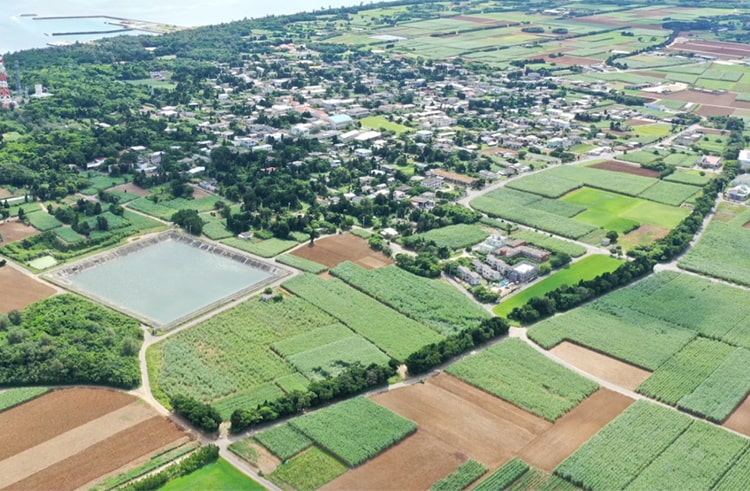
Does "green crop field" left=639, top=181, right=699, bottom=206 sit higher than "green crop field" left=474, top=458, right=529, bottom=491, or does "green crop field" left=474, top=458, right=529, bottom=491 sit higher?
"green crop field" left=639, top=181, right=699, bottom=206

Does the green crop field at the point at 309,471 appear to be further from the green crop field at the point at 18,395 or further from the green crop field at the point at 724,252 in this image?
the green crop field at the point at 724,252

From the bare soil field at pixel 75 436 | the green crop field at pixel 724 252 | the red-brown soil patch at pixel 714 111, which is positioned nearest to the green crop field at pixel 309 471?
the bare soil field at pixel 75 436

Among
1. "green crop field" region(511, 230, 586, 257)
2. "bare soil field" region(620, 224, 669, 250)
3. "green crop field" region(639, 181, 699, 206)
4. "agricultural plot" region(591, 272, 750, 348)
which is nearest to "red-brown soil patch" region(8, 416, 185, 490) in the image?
"agricultural plot" region(591, 272, 750, 348)

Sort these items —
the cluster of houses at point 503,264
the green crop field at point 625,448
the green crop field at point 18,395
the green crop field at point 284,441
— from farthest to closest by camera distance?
the cluster of houses at point 503,264
the green crop field at point 18,395
the green crop field at point 284,441
the green crop field at point 625,448

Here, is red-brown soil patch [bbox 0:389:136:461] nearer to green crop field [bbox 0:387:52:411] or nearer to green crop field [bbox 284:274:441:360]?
green crop field [bbox 0:387:52:411]

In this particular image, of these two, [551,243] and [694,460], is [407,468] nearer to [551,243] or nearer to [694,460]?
[694,460]
